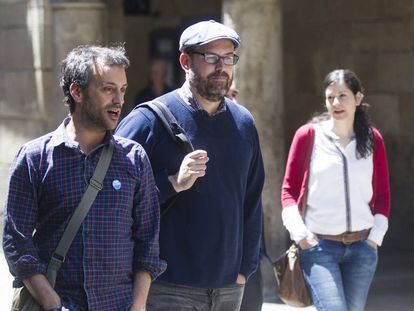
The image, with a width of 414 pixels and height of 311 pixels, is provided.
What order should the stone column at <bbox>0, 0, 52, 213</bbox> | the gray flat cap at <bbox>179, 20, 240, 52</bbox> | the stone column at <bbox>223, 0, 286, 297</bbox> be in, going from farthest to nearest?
the stone column at <bbox>0, 0, 52, 213</bbox> < the stone column at <bbox>223, 0, 286, 297</bbox> < the gray flat cap at <bbox>179, 20, 240, 52</bbox>

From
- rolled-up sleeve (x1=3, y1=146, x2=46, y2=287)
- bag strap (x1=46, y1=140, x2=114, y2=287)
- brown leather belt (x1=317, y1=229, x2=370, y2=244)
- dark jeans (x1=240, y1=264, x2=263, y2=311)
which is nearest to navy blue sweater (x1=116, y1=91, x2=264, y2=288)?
bag strap (x1=46, y1=140, x2=114, y2=287)

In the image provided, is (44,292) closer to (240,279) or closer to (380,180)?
(240,279)

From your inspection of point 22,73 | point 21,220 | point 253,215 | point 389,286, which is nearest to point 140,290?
point 21,220

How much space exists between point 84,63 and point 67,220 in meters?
0.57

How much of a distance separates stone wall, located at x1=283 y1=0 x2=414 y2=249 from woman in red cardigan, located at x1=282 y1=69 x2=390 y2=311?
4.76 m

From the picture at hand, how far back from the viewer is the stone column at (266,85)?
27.7 ft

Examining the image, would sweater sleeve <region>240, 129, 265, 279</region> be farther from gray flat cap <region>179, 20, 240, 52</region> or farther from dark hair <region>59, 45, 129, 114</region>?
dark hair <region>59, 45, 129, 114</region>

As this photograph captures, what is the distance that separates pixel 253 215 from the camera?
4492mm

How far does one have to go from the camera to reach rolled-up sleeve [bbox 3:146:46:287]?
3.45 m

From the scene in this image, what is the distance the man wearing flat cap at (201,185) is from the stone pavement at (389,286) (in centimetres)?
388

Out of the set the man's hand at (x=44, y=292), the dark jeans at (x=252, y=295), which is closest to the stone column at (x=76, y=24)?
the dark jeans at (x=252, y=295)

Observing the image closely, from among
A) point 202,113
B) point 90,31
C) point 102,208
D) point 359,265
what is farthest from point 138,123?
point 90,31

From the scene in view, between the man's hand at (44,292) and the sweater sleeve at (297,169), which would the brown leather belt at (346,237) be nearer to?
the sweater sleeve at (297,169)

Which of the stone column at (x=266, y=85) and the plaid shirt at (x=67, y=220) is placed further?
the stone column at (x=266, y=85)
